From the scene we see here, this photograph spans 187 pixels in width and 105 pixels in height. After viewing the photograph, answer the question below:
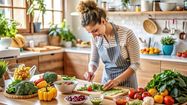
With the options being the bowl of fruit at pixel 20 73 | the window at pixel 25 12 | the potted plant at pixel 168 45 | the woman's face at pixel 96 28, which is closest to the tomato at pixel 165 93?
the woman's face at pixel 96 28

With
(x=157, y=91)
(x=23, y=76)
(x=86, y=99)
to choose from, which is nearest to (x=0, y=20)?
(x=23, y=76)

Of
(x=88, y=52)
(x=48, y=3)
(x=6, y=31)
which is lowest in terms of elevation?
(x=88, y=52)

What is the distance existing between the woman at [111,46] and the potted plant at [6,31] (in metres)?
1.67

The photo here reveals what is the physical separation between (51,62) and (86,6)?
2500 mm

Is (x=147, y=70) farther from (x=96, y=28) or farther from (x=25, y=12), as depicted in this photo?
(x=25, y=12)

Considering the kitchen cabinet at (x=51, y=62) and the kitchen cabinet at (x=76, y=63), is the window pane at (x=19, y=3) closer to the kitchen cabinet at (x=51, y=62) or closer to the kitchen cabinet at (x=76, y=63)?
the kitchen cabinet at (x=51, y=62)

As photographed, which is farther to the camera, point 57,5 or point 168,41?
point 57,5

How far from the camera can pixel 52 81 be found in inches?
98.4

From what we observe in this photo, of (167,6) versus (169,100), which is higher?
(167,6)

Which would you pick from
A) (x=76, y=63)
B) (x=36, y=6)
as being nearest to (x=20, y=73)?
(x=76, y=63)

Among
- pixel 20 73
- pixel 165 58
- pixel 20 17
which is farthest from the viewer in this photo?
pixel 20 17

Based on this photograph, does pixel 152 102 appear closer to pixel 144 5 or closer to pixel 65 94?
pixel 65 94

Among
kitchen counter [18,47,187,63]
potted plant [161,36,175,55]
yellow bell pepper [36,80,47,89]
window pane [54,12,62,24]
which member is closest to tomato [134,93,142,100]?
yellow bell pepper [36,80,47,89]

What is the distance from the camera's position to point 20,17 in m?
4.79
